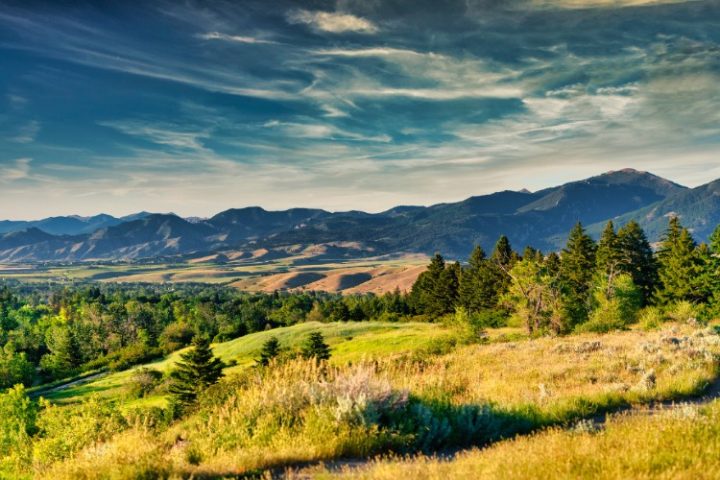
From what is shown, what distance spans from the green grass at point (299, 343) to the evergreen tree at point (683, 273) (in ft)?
122

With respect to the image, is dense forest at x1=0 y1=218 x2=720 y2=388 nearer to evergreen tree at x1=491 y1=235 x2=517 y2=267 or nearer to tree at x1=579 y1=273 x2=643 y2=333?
tree at x1=579 y1=273 x2=643 y2=333

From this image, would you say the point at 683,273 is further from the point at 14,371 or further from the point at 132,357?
the point at 14,371

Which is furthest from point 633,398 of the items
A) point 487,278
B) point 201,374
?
point 487,278

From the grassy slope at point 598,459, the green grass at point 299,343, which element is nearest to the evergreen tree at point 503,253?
the green grass at point 299,343

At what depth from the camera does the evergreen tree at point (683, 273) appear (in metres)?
74.3

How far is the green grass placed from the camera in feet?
245

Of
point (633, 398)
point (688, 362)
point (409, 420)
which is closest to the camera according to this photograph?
point (409, 420)

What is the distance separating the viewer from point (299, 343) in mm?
90062

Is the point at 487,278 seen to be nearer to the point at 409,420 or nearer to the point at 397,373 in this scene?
the point at 397,373

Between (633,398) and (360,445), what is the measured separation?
7711mm

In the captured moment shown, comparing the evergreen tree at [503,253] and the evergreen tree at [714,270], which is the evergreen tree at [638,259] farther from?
the evergreen tree at [503,253]

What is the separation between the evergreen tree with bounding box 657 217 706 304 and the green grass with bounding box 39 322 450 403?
37.1 meters

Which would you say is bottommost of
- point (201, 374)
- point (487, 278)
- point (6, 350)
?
point (6, 350)

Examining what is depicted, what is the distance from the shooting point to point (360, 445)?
341 inches
